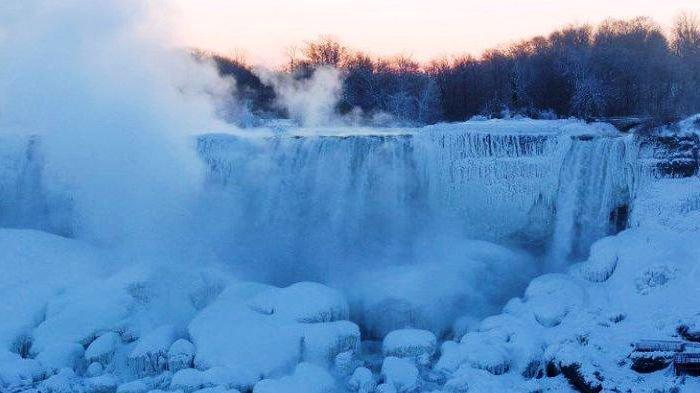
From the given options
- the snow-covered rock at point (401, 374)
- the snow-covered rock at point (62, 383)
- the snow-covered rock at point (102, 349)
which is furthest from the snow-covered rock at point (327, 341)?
the snow-covered rock at point (62, 383)

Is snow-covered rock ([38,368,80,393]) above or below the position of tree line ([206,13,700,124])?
below

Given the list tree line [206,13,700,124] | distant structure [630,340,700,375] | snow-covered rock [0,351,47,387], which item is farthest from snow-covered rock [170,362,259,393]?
tree line [206,13,700,124]

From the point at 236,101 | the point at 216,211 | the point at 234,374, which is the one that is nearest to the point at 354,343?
the point at 234,374

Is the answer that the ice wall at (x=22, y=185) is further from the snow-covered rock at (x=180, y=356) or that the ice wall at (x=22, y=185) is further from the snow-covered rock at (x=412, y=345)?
the snow-covered rock at (x=412, y=345)

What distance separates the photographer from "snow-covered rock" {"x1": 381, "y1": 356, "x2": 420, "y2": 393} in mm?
6742

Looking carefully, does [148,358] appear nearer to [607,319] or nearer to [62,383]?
[62,383]

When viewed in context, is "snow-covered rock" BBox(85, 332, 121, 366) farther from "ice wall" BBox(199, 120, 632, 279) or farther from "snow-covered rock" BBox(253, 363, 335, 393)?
"ice wall" BBox(199, 120, 632, 279)

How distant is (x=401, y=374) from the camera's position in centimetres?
688

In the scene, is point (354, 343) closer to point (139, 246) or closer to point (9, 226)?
point (139, 246)

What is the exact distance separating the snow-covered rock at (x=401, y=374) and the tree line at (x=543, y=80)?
13.5 meters

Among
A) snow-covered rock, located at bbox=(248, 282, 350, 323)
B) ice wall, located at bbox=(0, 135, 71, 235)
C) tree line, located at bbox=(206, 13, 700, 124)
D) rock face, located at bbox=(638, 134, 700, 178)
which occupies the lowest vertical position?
snow-covered rock, located at bbox=(248, 282, 350, 323)

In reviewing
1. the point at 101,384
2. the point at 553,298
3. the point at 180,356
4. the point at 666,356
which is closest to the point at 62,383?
the point at 101,384

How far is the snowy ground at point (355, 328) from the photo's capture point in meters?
6.69

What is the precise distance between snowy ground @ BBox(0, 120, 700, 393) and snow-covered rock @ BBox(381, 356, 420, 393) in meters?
0.02
